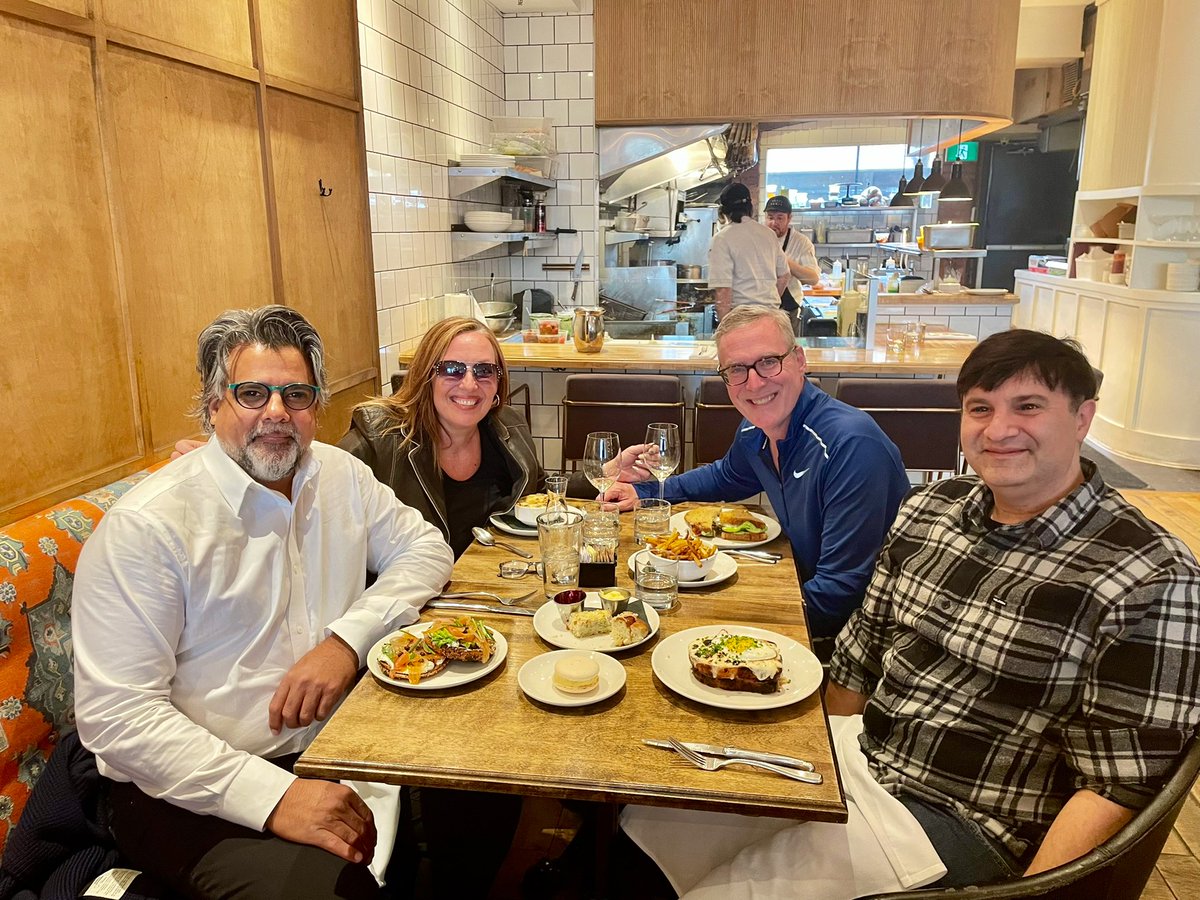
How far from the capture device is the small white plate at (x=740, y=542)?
2.18 meters

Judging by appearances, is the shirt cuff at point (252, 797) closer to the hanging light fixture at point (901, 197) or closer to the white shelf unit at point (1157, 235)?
the hanging light fixture at point (901, 197)

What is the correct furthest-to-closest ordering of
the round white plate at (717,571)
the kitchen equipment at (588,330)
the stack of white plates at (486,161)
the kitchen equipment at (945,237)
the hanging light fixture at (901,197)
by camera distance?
the kitchen equipment at (945,237) → the hanging light fixture at (901,197) → the stack of white plates at (486,161) → the kitchen equipment at (588,330) → the round white plate at (717,571)

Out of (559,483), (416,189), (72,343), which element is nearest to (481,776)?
(559,483)

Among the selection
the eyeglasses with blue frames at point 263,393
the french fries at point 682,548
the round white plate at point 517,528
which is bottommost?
the round white plate at point 517,528

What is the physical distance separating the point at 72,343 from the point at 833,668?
6.87ft

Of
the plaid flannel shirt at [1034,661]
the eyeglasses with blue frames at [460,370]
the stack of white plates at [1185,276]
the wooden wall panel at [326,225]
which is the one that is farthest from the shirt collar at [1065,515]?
the stack of white plates at [1185,276]

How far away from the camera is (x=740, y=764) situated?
4.26 ft

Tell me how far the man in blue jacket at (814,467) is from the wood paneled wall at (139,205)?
146cm

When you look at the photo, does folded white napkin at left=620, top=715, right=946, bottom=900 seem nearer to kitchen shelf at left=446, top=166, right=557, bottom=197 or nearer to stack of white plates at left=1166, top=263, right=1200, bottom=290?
kitchen shelf at left=446, top=166, right=557, bottom=197

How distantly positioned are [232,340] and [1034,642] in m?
1.57

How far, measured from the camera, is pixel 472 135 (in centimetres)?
554

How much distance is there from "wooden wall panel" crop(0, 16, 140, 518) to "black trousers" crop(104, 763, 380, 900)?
3.07 ft

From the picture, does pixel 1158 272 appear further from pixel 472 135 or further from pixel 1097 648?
pixel 1097 648

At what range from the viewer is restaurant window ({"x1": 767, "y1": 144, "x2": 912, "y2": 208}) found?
5.84m
